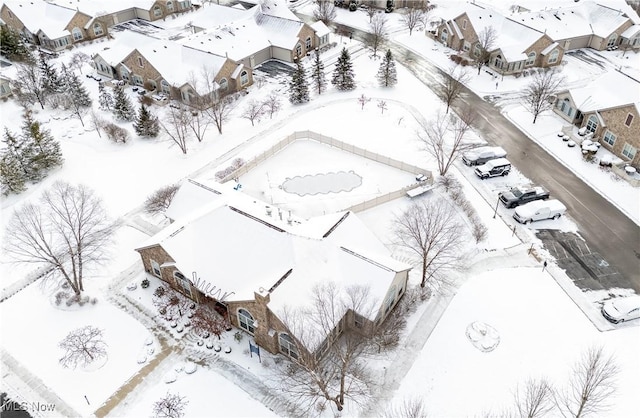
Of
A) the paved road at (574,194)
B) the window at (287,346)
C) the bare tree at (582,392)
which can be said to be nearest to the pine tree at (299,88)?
the paved road at (574,194)

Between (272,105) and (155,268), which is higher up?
(272,105)

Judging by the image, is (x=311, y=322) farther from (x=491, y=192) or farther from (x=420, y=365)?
(x=491, y=192)

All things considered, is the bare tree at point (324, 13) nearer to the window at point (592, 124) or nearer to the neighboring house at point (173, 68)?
the neighboring house at point (173, 68)

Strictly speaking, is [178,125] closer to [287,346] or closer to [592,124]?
[287,346]

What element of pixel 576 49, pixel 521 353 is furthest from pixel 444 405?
pixel 576 49

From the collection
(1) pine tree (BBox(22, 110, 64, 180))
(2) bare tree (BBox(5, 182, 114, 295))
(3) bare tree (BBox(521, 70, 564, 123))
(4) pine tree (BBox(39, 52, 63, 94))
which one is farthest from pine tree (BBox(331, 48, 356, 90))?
(4) pine tree (BBox(39, 52, 63, 94))

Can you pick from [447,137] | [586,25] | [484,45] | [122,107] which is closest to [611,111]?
[447,137]
